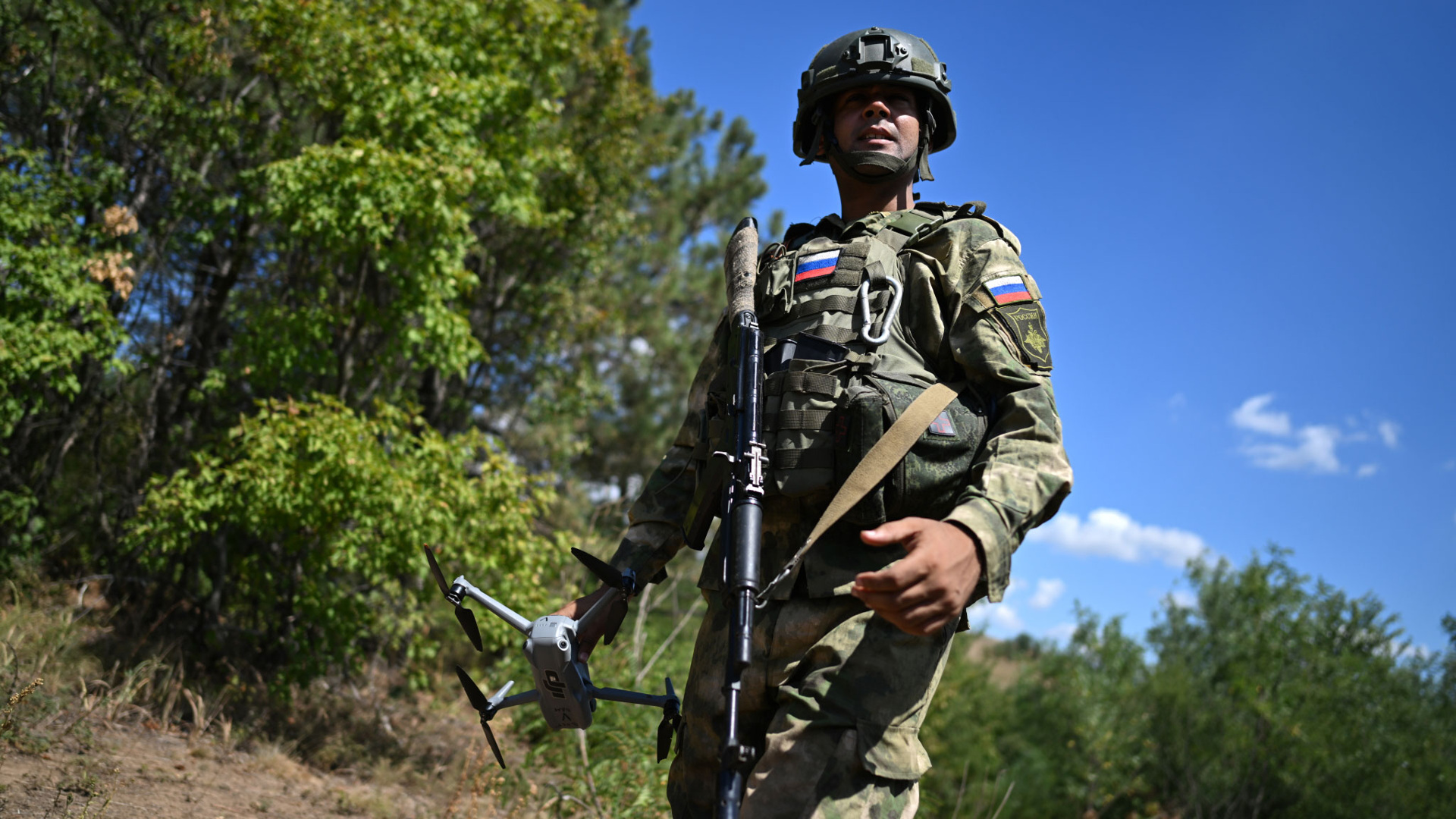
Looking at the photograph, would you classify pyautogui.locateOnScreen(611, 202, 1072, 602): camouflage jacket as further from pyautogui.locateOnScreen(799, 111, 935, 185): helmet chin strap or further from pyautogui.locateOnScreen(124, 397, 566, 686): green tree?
pyautogui.locateOnScreen(124, 397, 566, 686): green tree

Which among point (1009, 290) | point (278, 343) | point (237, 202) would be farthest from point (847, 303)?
point (237, 202)

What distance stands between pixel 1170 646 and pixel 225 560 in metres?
42.8

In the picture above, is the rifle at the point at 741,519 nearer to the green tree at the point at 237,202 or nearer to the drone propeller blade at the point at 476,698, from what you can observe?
the drone propeller blade at the point at 476,698

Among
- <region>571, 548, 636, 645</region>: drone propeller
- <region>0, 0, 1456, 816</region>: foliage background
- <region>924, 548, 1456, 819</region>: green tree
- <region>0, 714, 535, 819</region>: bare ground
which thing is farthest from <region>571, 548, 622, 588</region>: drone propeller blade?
<region>924, 548, 1456, 819</region>: green tree

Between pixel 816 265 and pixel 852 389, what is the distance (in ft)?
1.18

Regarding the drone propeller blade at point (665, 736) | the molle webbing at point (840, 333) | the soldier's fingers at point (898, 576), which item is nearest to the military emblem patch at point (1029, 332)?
the molle webbing at point (840, 333)

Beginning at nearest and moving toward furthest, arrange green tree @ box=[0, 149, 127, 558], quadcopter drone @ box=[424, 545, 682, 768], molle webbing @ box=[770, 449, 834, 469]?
molle webbing @ box=[770, 449, 834, 469] → quadcopter drone @ box=[424, 545, 682, 768] → green tree @ box=[0, 149, 127, 558]

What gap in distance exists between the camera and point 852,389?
1906 millimetres

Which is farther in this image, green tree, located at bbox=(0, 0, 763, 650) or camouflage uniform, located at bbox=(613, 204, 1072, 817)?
green tree, located at bbox=(0, 0, 763, 650)

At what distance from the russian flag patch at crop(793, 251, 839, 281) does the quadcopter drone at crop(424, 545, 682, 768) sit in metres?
0.80

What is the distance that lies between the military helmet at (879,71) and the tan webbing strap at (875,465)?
94cm

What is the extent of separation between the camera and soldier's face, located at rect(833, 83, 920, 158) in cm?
234

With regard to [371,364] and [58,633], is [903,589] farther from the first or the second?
[371,364]

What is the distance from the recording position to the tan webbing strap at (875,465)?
5.83 feet
